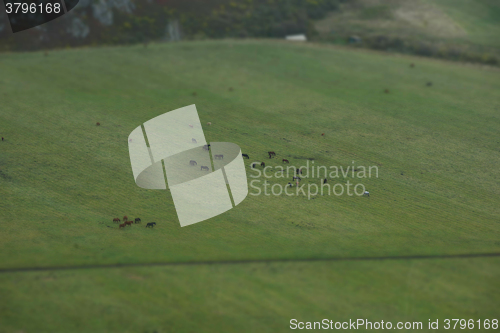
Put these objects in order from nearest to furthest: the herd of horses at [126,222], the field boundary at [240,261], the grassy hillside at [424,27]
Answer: the field boundary at [240,261], the herd of horses at [126,222], the grassy hillside at [424,27]

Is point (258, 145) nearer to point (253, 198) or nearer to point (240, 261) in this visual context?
point (253, 198)

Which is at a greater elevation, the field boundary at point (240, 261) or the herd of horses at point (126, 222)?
the herd of horses at point (126, 222)

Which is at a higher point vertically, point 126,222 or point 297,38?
point 297,38

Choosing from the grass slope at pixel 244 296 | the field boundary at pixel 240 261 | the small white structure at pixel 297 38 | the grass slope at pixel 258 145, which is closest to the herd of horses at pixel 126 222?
the grass slope at pixel 258 145

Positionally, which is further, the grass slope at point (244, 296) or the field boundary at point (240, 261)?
the field boundary at point (240, 261)

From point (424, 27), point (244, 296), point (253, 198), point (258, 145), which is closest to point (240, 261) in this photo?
point (244, 296)

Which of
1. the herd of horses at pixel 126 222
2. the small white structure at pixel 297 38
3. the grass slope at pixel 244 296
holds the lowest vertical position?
the grass slope at pixel 244 296

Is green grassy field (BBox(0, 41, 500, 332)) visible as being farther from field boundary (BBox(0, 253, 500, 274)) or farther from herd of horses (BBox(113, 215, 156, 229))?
herd of horses (BBox(113, 215, 156, 229))

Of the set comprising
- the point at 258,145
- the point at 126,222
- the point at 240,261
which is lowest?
the point at 240,261

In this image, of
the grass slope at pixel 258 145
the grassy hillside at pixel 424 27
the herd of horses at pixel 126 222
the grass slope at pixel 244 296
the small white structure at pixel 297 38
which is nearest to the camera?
the grass slope at pixel 244 296

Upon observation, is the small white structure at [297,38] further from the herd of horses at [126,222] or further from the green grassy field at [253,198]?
the herd of horses at [126,222]
